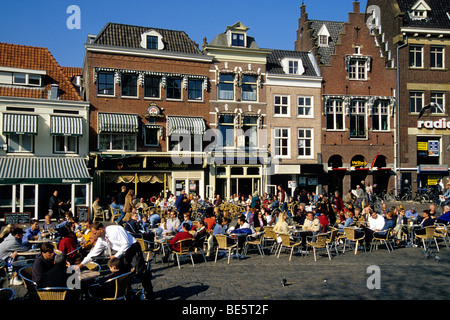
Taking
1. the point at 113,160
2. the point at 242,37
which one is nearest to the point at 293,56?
the point at 242,37

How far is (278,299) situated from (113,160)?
61.4ft

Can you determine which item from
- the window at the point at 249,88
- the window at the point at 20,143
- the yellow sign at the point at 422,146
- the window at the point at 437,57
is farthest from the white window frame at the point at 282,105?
the window at the point at 20,143

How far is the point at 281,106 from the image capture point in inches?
1148

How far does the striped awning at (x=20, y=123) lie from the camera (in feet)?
72.0

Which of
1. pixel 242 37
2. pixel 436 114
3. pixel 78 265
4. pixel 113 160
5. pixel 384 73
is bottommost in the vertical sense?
pixel 78 265

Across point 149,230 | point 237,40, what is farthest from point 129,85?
point 149,230

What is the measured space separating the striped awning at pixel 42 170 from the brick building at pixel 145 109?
165 centimetres

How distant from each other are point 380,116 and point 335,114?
3802 mm

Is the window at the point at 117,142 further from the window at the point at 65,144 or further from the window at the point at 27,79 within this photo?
the window at the point at 27,79

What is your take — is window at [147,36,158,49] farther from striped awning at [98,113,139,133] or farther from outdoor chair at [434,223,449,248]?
outdoor chair at [434,223,449,248]

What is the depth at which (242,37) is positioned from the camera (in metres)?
28.6

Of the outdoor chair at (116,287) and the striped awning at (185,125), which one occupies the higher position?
the striped awning at (185,125)

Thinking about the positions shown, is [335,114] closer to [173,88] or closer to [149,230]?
[173,88]
